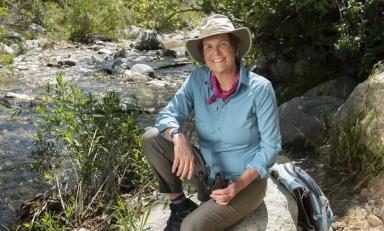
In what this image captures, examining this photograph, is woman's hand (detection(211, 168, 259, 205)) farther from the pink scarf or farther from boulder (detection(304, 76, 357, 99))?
boulder (detection(304, 76, 357, 99))

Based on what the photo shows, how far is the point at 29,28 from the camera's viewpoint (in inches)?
659

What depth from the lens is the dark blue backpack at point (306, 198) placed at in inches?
130

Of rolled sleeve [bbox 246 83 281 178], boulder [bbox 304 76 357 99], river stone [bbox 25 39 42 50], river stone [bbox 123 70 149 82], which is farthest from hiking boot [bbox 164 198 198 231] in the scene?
river stone [bbox 25 39 42 50]

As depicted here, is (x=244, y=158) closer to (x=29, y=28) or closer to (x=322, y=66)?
(x=322, y=66)

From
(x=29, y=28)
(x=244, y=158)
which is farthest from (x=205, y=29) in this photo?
Result: (x=29, y=28)

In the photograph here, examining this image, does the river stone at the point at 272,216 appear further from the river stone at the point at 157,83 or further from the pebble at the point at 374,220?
the river stone at the point at 157,83

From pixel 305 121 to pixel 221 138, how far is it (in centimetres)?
287

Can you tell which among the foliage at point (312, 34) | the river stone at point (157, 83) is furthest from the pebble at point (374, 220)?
the river stone at point (157, 83)

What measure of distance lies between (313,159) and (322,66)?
2.43 meters

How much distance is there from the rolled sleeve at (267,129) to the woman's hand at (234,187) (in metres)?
0.05

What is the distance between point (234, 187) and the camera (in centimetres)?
281

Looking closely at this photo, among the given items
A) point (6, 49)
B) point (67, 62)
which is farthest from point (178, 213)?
point (6, 49)

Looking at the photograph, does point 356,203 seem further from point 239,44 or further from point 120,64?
point 120,64

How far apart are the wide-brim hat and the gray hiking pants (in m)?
0.62
